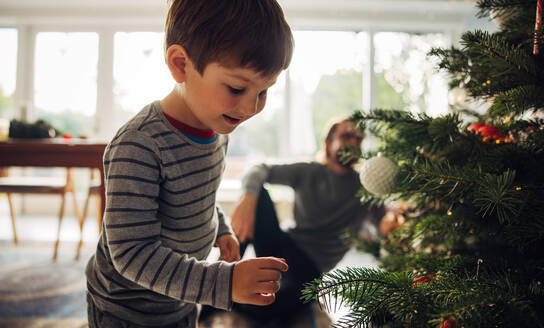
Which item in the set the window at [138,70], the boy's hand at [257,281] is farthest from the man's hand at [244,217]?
the window at [138,70]

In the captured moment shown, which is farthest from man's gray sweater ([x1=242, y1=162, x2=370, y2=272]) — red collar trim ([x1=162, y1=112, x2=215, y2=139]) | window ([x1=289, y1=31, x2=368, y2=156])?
window ([x1=289, y1=31, x2=368, y2=156])

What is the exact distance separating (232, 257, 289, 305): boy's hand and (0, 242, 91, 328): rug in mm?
1208

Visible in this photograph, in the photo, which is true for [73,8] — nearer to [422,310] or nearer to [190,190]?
[190,190]

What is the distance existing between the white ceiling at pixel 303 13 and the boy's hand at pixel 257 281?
3.87m

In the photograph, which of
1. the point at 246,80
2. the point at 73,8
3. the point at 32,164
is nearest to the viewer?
the point at 246,80

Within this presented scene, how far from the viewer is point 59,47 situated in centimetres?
407

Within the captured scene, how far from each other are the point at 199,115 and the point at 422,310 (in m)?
0.41

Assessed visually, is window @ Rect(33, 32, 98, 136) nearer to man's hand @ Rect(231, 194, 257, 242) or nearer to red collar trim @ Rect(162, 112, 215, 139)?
man's hand @ Rect(231, 194, 257, 242)

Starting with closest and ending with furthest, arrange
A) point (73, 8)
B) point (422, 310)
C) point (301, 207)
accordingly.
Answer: point (422, 310) → point (301, 207) → point (73, 8)

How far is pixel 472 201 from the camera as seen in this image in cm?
49

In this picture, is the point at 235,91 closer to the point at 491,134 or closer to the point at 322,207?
the point at 491,134

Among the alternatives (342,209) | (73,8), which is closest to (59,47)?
(73,8)

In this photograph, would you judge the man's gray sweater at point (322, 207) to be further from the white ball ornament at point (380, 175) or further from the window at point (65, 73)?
the window at point (65, 73)

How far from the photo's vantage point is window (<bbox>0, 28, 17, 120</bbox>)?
13.3 feet
